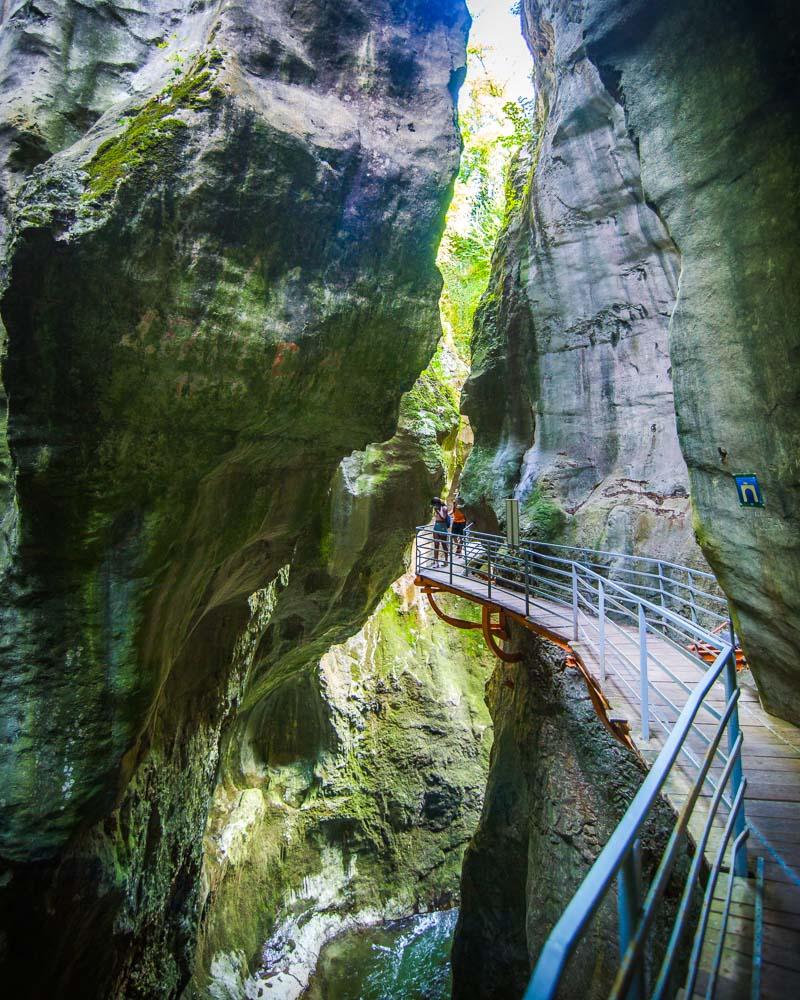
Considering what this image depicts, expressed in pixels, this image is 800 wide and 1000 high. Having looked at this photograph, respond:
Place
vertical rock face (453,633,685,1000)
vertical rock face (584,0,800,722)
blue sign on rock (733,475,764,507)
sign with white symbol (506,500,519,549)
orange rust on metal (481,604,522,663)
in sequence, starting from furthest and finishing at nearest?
orange rust on metal (481,604,522,663) < sign with white symbol (506,500,519,549) < vertical rock face (453,633,685,1000) < blue sign on rock (733,475,764,507) < vertical rock face (584,0,800,722)

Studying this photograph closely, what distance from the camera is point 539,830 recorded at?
8609 mm

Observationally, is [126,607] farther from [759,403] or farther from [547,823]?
[547,823]

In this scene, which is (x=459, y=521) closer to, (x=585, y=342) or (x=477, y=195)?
(x=585, y=342)

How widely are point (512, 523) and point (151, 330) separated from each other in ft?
21.0

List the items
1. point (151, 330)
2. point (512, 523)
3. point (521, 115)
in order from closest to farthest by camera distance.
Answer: point (151, 330), point (512, 523), point (521, 115)

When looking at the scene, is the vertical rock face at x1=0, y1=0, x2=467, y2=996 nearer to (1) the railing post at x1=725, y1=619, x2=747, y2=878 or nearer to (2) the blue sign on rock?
(2) the blue sign on rock

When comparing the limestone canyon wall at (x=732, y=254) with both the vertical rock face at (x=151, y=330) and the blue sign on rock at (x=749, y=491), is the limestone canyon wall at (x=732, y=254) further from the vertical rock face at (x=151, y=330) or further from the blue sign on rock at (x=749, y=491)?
the vertical rock face at (x=151, y=330)

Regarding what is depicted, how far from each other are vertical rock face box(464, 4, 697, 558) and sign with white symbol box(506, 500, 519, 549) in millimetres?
1543

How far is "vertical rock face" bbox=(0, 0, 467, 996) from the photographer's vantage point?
483 centimetres

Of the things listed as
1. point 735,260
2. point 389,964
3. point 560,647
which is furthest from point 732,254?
point 389,964

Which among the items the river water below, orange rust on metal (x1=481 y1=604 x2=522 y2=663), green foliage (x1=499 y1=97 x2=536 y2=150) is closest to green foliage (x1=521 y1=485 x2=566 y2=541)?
orange rust on metal (x1=481 y1=604 x2=522 y2=663)

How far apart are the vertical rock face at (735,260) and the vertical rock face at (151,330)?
2.15 m

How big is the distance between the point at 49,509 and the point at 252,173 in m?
3.23

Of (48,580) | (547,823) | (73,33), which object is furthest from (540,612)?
(73,33)
